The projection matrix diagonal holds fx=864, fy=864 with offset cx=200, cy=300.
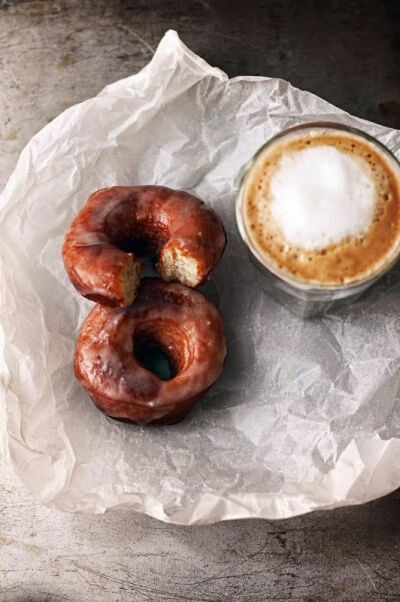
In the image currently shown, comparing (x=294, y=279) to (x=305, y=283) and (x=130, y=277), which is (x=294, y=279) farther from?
(x=130, y=277)

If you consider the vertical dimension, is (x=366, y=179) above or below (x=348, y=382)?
above

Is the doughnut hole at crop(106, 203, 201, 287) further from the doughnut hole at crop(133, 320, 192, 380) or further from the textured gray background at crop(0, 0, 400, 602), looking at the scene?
the textured gray background at crop(0, 0, 400, 602)

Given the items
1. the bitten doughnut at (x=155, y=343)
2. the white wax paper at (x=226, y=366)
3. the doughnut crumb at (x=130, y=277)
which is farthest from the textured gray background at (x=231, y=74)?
the doughnut crumb at (x=130, y=277)

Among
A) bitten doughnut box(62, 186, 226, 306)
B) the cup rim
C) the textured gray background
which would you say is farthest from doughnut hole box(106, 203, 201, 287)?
the textured gray background

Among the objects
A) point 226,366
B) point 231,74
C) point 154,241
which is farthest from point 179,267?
point 231,74

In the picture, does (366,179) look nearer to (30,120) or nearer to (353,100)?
(353,100)

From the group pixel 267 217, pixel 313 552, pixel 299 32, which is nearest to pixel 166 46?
pixel 299 32
